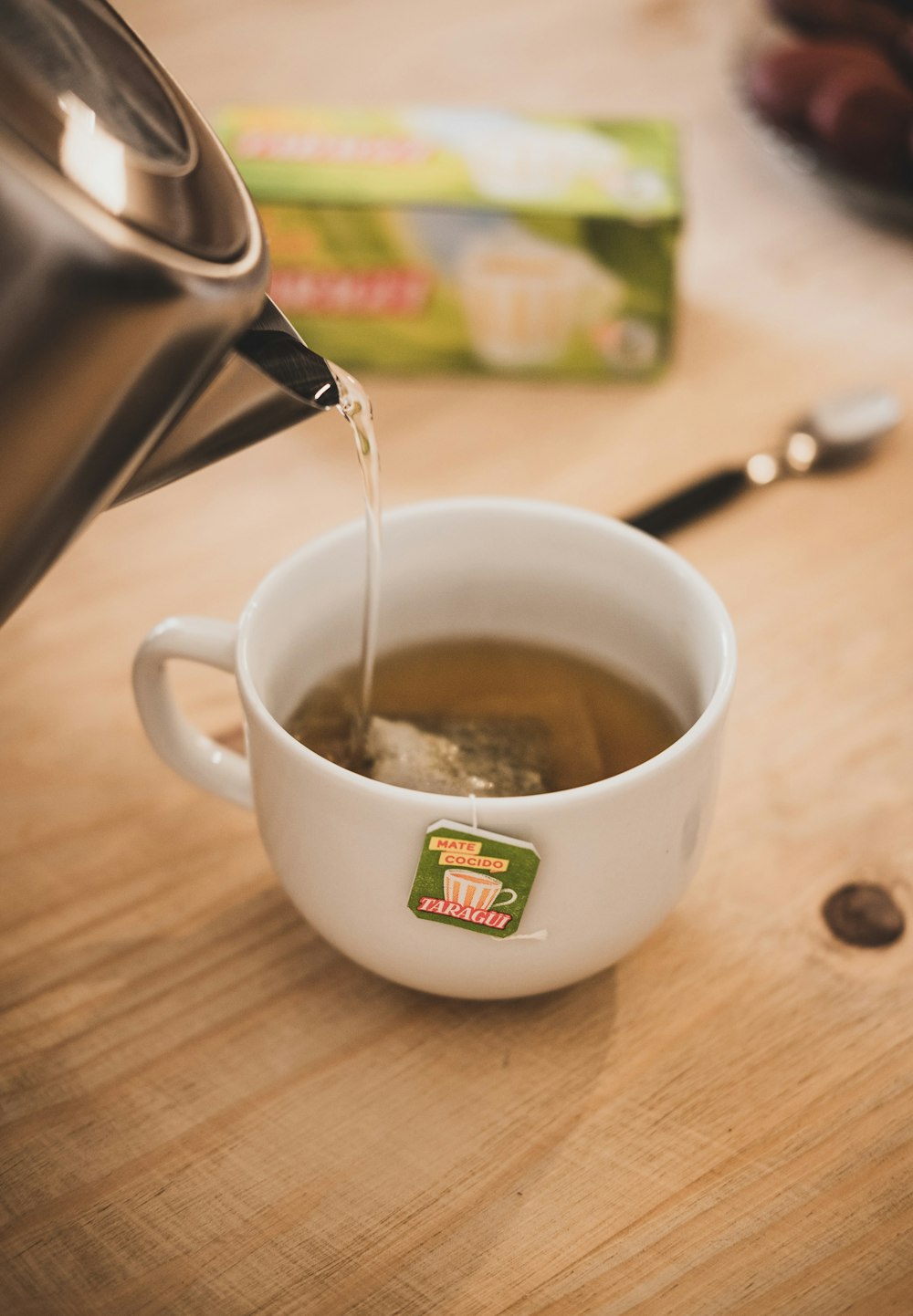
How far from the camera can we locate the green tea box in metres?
0.91

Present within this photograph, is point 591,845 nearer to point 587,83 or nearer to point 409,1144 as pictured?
point 409,1144

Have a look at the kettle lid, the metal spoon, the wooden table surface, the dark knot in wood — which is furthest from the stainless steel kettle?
the metal spoon

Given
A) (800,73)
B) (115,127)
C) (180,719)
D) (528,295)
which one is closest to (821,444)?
(528,295)

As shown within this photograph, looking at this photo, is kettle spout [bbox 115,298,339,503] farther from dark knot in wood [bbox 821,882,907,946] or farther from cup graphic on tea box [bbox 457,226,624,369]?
cup graphic on tea box [bbox 457,226,624,369]

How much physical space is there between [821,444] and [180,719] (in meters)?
0.53

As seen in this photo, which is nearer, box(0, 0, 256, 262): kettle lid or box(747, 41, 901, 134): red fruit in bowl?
box(0, 0, 256, 262): kettle lid

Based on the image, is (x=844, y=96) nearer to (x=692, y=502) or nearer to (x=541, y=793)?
(x=692, y=502)

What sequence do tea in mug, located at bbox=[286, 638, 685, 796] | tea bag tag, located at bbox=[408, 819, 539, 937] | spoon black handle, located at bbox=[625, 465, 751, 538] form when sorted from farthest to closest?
spoon black handle, located at bbox=[625, 465, 751, 538] < tea in mug, located at bbox=[286, 638, 685, 796] < tea bag tag, located at bbox=[408, 819, 539, 937]

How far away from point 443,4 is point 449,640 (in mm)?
1232

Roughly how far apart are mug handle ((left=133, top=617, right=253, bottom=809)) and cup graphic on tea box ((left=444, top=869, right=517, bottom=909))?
0.14 m

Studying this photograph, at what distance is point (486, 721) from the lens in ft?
1.98

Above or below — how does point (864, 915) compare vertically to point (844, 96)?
below

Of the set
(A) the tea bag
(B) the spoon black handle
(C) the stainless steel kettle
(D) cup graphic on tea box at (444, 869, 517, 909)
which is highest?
(C) the stainless steel kettle

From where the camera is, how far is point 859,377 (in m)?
0.98
